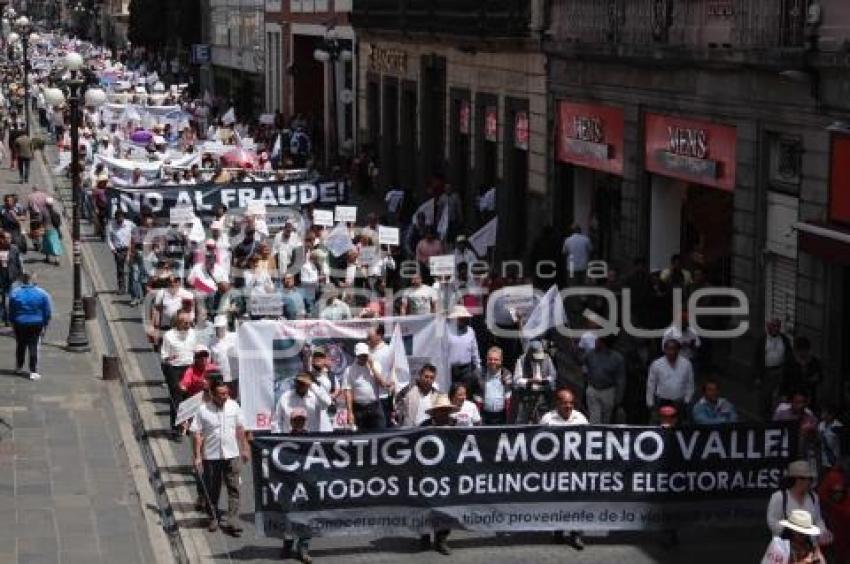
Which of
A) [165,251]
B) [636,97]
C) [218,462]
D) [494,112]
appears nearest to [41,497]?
[218,462]

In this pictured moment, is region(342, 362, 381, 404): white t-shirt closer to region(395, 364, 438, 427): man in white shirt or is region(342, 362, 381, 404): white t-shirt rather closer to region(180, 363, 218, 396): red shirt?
region(395, 364, 438, 427): man in white shirt

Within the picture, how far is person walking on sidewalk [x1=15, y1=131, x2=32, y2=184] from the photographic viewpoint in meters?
48.3

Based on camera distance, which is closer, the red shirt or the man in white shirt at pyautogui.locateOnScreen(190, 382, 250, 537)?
the man in white shirt at pyautogui.locateOnScreen(190, 382, 250, 537)

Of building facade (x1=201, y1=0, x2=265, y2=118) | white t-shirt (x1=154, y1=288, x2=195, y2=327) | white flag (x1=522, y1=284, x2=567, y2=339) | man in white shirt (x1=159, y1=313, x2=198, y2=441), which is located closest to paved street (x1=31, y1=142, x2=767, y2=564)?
man in white shirt (x1=159, y1=313, x2=198, y2=441)

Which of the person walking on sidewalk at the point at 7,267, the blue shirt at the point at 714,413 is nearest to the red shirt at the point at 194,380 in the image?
the blue shirt at the point at 714,413

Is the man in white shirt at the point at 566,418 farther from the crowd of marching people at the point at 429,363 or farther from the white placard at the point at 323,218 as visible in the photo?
the white placard at the point at 323,218

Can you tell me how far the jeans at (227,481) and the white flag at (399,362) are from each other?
2.93 metres

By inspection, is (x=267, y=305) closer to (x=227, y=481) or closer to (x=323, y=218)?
→ (x=227, y=481)

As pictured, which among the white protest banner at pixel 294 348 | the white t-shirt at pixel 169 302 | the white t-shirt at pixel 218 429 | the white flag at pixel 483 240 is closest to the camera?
the white t-shirt at pixel 218 429

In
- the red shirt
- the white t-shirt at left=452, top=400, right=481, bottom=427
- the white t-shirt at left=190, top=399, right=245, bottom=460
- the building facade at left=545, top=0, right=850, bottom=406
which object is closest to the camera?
the white t-shirt at left=190, top=399, right=245, bottom=460

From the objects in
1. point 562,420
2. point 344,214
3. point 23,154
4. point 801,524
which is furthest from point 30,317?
point 23,154

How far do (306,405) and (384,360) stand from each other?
2234 mm

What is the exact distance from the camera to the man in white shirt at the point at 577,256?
27.8 metres

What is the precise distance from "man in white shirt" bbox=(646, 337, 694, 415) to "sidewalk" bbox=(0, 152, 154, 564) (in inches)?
215
